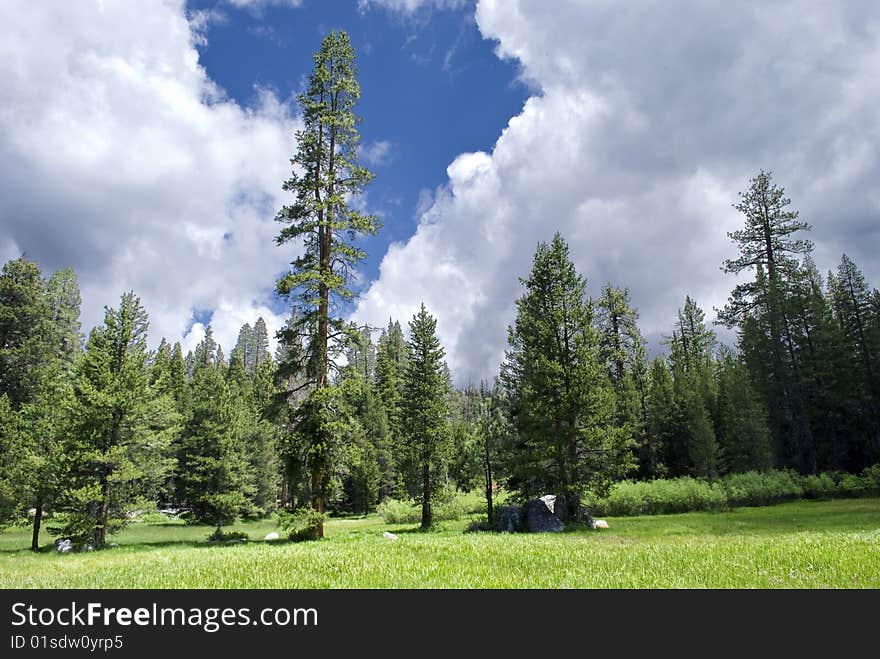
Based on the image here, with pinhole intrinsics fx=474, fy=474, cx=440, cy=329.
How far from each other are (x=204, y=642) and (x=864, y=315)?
66.5m

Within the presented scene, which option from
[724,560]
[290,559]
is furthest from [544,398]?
[290,559]

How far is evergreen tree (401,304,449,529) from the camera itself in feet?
114

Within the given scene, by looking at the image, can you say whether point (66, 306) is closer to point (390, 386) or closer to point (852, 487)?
point (390, 386)

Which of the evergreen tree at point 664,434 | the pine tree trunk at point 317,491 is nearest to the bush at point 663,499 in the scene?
the evergreen tree at point 664,434

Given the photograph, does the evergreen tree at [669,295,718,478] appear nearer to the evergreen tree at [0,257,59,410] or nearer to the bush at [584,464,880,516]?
the bush at [584,464,880,516]

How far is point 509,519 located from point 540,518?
6.46 feet

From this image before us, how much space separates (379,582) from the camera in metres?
8.08

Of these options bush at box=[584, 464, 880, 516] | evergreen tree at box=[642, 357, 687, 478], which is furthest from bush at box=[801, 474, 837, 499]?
evergreen tree at box=[642, 357, 687, 478]

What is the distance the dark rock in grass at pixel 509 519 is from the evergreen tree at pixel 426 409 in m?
6.75

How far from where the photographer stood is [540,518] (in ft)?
90.1

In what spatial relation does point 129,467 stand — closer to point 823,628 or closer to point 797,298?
point 823,628

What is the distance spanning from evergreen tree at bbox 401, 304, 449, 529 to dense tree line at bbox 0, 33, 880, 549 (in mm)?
141

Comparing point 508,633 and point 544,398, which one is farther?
point 544,398

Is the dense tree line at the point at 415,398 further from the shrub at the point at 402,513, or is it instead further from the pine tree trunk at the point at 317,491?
the shrub at the point at 402,513
